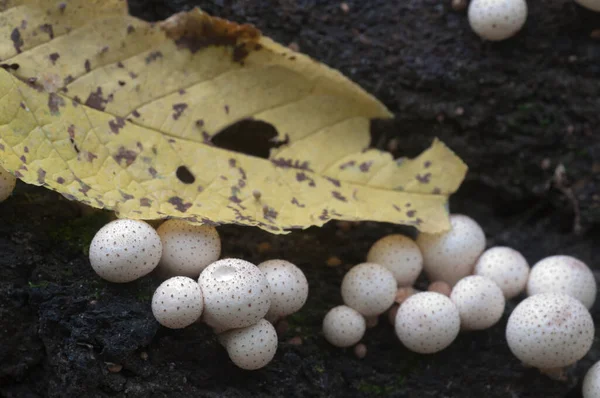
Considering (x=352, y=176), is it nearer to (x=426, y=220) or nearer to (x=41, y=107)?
(x=426, y=220)

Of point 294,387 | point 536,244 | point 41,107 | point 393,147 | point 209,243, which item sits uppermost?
point 41,107

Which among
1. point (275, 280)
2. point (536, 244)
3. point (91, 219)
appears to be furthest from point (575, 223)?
point (91, 219)

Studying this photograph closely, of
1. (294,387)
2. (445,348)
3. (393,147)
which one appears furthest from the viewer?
(393,147)

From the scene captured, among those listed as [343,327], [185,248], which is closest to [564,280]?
[343,327]

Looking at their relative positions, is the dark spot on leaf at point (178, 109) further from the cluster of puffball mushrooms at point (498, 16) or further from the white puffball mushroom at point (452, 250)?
the cluster of puffball mushrooms at point (498, 16)

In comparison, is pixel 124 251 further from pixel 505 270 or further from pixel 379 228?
pixel 505 270

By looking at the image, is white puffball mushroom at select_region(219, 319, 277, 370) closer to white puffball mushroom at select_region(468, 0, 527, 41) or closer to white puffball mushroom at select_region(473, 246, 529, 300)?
white puffball mushroom at select_region(473, 246, 529, 300)
